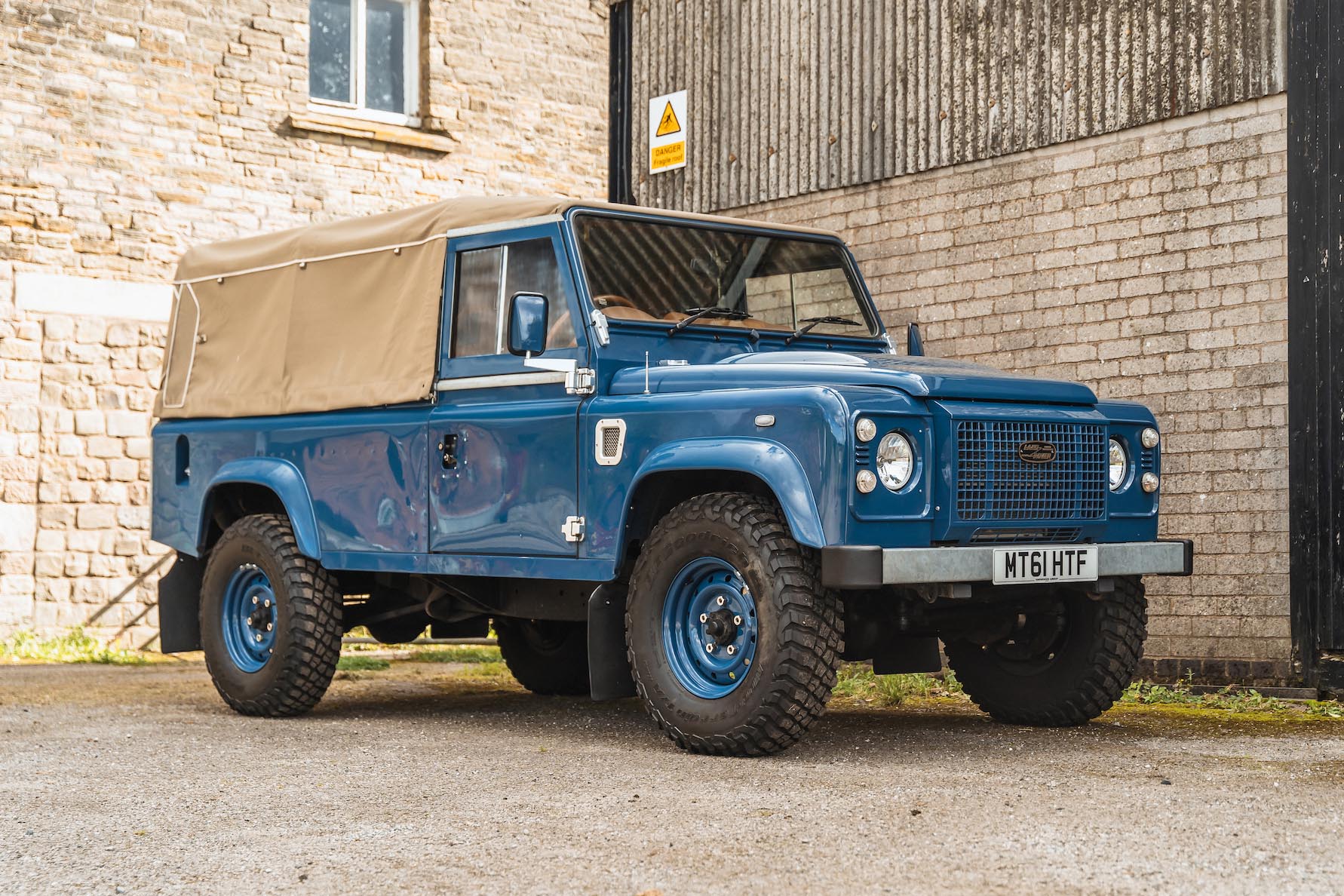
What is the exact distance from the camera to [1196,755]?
21.8 feet

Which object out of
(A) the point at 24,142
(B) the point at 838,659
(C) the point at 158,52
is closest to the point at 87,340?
(A) the point at 24,142

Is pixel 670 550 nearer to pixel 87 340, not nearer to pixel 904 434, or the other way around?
pixel 904 434

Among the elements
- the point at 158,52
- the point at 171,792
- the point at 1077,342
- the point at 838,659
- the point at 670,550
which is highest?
the point at 158,52

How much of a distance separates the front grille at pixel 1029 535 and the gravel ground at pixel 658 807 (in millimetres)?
862

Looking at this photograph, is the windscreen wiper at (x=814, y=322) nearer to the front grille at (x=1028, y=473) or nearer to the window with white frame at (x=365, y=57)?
the front grille at (x=1028, y=473)

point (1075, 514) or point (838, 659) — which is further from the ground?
point (1075, 514)

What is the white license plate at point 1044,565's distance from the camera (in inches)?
256

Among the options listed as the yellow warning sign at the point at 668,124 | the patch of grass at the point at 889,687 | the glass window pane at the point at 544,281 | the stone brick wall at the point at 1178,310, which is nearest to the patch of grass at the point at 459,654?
the patch of grass at the point at 889,687

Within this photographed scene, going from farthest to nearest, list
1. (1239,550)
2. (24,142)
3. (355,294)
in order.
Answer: (24,142) → (1239,550) → (355,294)

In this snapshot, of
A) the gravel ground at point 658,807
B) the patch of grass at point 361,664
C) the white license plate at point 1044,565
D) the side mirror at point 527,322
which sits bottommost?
the patch of grass at point 361,664

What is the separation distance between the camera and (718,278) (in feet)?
26.1

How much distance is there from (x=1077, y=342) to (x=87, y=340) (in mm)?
7261

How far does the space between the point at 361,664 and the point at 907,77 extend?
223 inches

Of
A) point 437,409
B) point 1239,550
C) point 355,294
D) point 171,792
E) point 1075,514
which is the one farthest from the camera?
point 1239,550
